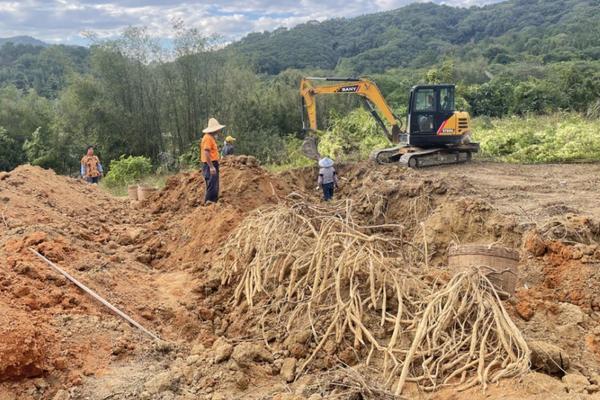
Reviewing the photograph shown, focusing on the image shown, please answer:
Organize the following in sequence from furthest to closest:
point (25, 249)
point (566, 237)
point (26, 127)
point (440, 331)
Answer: point (26, 127) < point (566, 237) < point (25, 249) < point (440, 331)

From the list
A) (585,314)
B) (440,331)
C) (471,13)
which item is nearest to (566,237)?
(585,314)

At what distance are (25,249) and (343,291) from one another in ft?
11.4

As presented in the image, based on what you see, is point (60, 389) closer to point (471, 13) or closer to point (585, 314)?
Answer: point (585, 314)

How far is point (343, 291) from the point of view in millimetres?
4621

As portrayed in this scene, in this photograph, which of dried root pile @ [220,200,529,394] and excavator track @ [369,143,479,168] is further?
excavator track @ [369,143,479,168]

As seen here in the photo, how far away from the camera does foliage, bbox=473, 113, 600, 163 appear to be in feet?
48.0

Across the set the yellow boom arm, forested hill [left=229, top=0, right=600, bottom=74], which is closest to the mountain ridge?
forested hill [left=229, top=0, right=600, bottom=74]

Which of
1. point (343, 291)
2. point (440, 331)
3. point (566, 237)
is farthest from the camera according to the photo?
point (566, 237)

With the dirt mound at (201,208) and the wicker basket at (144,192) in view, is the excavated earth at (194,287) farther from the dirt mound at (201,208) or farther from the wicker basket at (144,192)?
the wicker basket at (144,192)

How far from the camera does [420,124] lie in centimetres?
1414

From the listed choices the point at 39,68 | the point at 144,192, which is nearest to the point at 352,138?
the point at 144,192

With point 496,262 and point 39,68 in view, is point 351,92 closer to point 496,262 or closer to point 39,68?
point 496,262

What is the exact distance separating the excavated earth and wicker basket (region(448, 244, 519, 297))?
21 cm

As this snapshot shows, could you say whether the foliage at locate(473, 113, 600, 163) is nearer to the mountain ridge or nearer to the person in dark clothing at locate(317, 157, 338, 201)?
the person in dark clothing at locate(317, 157, 338, 201)
